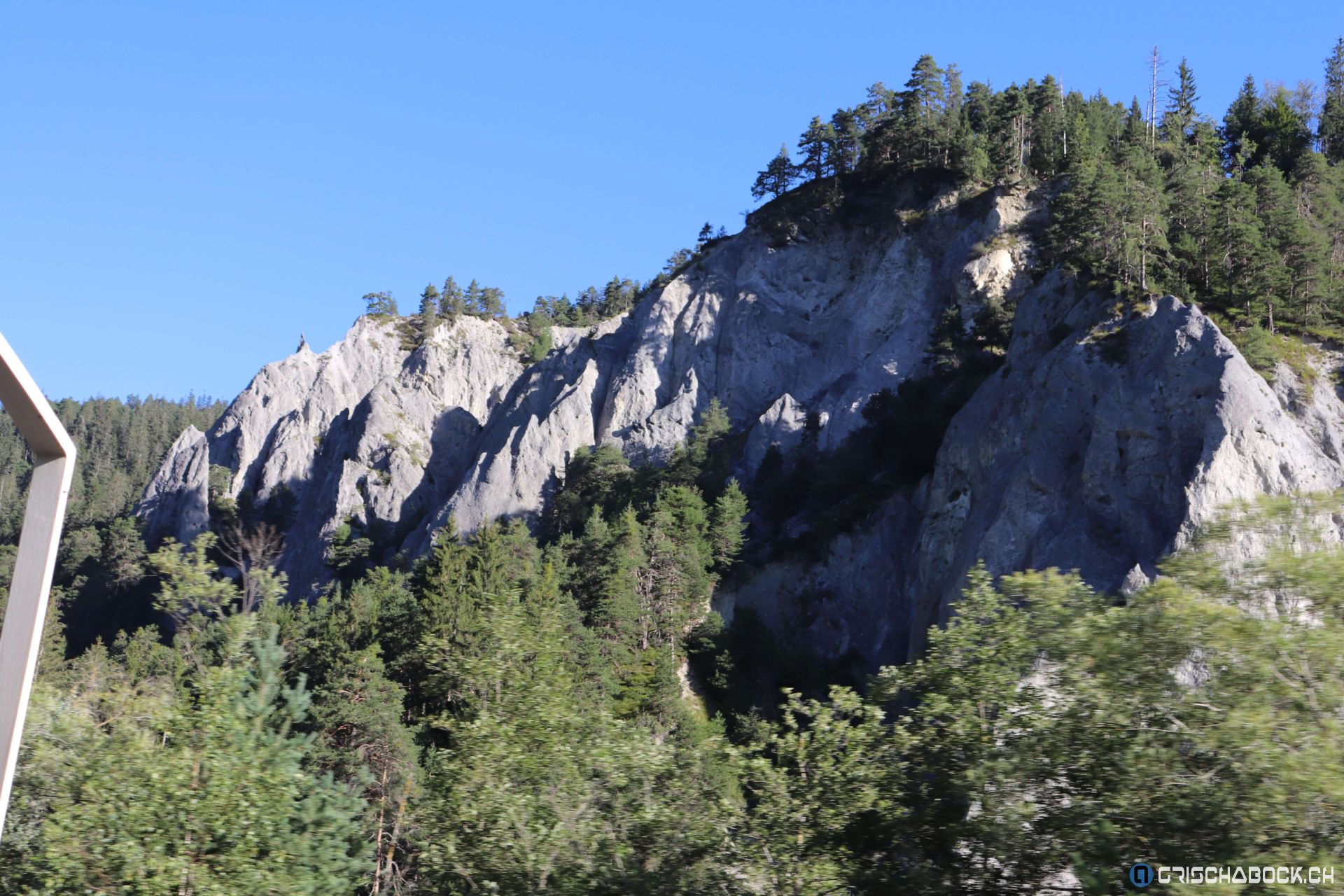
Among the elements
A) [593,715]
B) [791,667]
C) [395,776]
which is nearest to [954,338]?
[791,667]

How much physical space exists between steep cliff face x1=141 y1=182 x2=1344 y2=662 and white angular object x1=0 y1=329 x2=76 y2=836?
4192 cm

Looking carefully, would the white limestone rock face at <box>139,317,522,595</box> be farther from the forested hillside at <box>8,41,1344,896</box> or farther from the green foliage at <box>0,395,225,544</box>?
the forested hillside at <box>8,41,1344,896</box>

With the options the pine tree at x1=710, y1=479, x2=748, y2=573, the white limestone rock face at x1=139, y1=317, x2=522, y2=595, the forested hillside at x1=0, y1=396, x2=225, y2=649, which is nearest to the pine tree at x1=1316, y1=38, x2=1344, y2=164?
the pine tree at x1=710, y1=479, x2=748, y2=573

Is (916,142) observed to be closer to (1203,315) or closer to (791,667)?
(1203,315)

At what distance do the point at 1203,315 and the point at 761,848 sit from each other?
1707 inches

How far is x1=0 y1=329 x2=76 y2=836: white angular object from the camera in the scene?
230 inches

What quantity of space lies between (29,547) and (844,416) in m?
69.4

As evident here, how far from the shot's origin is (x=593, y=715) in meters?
16.1

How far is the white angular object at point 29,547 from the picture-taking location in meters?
5.85

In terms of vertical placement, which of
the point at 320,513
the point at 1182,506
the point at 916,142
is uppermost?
the point at 916,142

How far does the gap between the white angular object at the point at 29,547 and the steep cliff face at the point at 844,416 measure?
41.9 m

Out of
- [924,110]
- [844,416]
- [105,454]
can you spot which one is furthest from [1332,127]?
[105,454]

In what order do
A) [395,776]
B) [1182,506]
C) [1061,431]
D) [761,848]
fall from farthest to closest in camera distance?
[1061,431] → [1182,506] → [395,776] → [761,848]

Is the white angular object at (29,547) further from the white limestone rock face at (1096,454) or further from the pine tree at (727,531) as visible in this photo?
the pine tree at (727,531)
